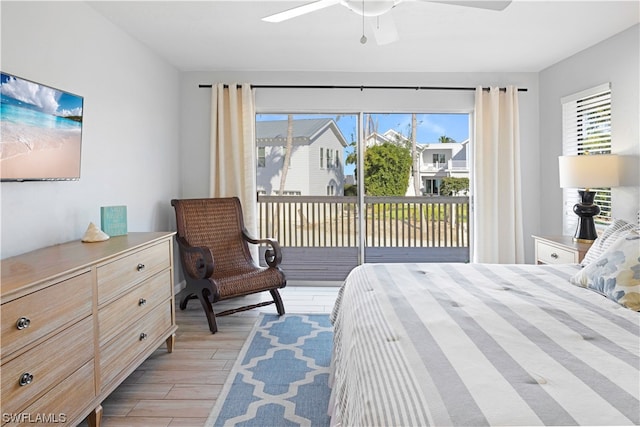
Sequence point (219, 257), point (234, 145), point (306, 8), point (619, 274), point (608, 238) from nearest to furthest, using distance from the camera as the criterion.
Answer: point (619, 274) < point (306, 8) < point (608, 238) < point (219, 257) < point (234, 145)

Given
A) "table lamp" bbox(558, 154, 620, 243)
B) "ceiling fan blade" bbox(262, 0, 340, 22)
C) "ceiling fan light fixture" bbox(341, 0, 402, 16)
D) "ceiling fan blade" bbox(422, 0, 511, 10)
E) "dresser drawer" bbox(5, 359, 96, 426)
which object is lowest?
"dresser drawer" bbox(5, 359, 96, 426)

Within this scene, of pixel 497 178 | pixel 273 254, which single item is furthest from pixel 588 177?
pixel 273 254

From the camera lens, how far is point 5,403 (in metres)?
1.39

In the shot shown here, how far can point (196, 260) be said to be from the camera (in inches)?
145

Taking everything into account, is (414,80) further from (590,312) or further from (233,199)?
(590,312)

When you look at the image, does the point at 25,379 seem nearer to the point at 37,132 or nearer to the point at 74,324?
the point at 74,324

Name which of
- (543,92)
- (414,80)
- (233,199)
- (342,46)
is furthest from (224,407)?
(543,92)

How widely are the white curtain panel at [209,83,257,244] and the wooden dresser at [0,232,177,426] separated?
75.6 inches

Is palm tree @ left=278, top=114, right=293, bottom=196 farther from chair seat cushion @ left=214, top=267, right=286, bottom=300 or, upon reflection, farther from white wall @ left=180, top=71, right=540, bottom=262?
chair seat cushion @ left=214, top=267, right=286, bottom=300

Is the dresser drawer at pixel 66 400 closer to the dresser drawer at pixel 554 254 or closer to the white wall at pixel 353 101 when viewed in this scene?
the white wall at pixel 353 101

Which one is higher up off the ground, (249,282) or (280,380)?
(249,282)

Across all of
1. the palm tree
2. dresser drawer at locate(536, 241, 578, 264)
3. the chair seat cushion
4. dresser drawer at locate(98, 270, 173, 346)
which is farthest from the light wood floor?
dresser drawer at locate(536, 241, 578, 264)

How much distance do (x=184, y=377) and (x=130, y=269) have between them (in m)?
0.80

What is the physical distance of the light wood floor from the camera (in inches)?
84.4
